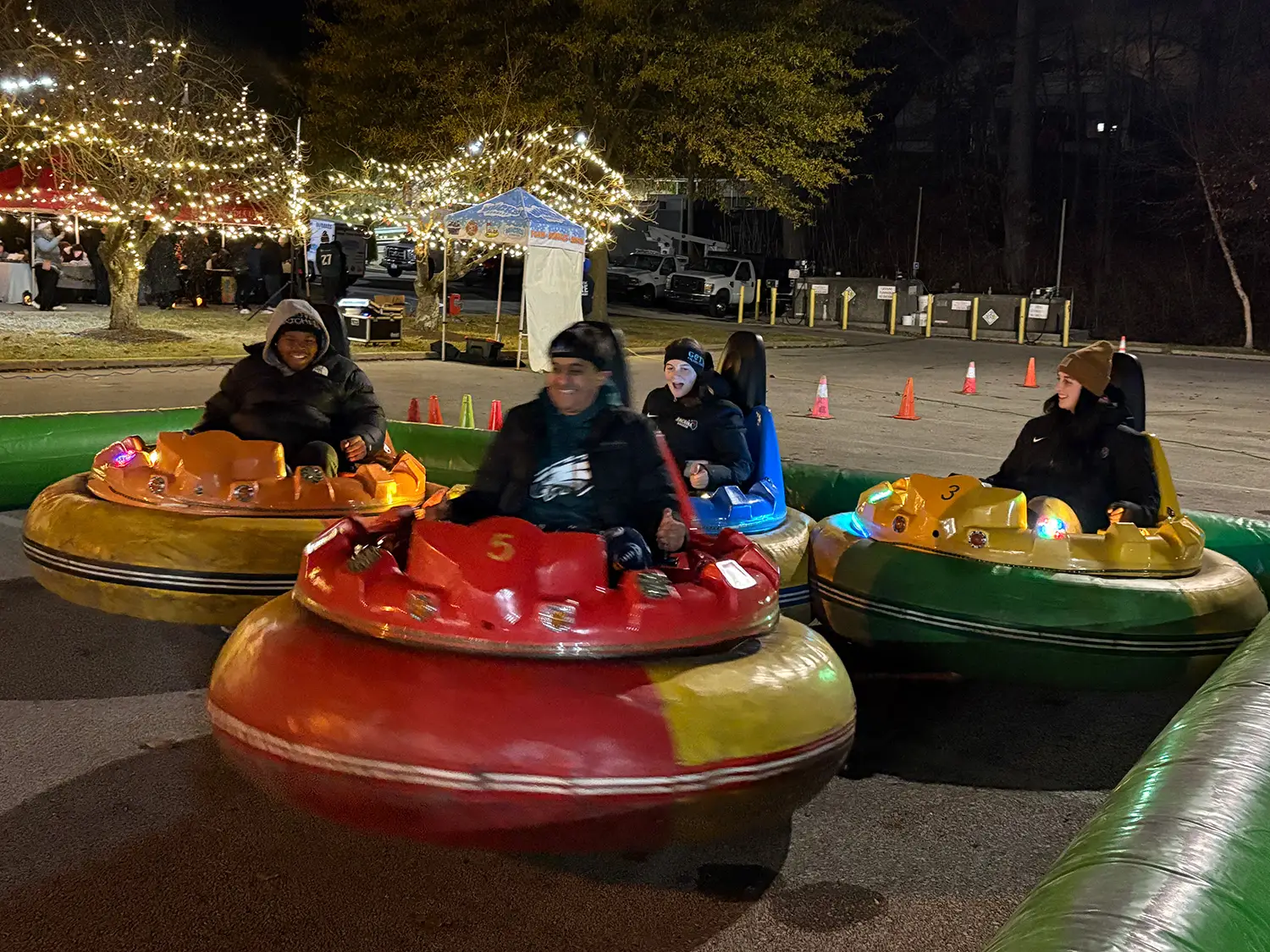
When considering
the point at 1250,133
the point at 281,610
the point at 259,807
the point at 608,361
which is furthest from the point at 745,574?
the point at 1250,133

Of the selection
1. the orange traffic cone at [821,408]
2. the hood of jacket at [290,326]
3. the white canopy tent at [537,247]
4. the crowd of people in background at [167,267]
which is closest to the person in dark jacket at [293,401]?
the hood of jacket at [290,326]

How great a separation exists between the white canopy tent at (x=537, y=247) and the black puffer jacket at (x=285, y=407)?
394 inches

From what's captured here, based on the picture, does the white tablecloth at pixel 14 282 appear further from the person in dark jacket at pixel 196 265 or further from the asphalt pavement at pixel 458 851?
the asphalt pavement at pixel 458 851

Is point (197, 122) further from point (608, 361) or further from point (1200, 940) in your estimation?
point (1200, 940)

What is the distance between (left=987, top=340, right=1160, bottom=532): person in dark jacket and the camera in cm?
603

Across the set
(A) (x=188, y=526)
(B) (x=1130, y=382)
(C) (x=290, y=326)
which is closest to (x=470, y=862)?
(A) (x=188, y=526)

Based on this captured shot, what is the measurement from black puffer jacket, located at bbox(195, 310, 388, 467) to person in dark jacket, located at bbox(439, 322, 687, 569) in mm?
2488

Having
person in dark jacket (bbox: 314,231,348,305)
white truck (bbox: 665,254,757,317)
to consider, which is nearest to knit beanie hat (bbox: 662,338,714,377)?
person in dark jacket (bbox: 314,231,348,305)

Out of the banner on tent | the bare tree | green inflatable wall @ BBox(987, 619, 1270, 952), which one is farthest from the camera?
the bare tree

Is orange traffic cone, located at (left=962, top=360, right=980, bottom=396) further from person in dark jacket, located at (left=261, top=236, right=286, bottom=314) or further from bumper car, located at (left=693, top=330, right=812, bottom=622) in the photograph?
person in dark jacket, located at (left=261, top=236, right=286, bottom=314)

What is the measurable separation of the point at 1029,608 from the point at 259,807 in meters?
3.29

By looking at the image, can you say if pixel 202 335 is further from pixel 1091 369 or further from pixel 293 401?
pixel 1091 369

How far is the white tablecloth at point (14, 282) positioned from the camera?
84.5 ft

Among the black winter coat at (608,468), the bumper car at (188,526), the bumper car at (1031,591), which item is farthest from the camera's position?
the bumper car at (188,526)
